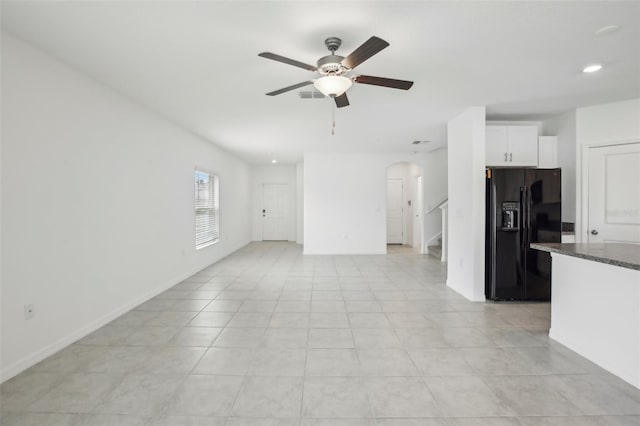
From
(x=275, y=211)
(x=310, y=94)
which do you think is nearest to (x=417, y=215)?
(x=275, y=211)

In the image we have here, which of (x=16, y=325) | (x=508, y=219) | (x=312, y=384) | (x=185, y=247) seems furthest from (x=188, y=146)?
(x=508, y=219)

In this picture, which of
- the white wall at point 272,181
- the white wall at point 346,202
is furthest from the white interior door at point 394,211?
the white wall at point 272,181

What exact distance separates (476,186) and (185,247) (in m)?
4.65

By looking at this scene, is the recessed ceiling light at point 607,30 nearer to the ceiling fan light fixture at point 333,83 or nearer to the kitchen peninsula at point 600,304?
the kitchen peninsula at point 600,304

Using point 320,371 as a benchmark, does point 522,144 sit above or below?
above

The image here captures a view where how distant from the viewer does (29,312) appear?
7.48ft

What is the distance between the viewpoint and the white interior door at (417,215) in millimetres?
7977

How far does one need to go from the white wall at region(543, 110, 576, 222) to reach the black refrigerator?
0.56 m

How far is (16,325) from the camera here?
7.15 feet

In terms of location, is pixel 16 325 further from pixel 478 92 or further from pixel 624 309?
pixel 478 92

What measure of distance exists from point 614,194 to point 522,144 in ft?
4.12

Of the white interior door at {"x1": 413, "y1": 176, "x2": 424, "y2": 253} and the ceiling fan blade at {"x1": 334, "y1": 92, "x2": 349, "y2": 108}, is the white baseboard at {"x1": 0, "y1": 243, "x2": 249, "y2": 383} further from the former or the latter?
the white interior door at {"x1": 413, "y1": 176, "x2": 424, "y2": 253}

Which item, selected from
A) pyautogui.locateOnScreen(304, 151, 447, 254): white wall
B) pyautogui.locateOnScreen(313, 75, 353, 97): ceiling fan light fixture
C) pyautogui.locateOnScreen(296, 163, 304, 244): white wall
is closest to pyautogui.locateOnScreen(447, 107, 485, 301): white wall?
pyautogui.locateOnScreen(313, 75, 353, 97): ceiling fan light fixture

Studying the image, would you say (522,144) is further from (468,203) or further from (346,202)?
(346,202)
